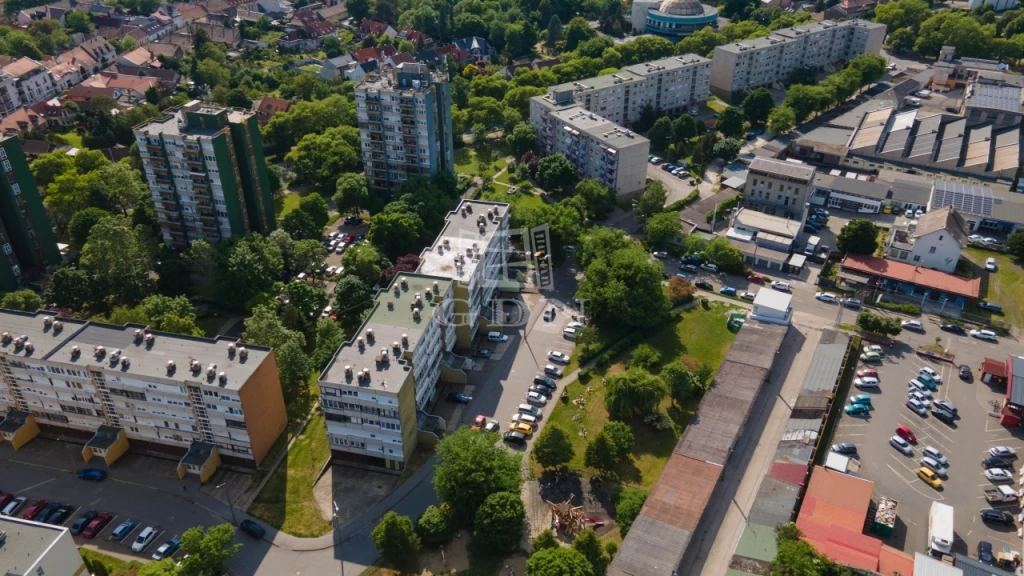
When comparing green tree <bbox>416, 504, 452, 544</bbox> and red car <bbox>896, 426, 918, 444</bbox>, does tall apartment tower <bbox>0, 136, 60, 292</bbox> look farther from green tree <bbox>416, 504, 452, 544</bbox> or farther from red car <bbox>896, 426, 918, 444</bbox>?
red car <bbox>896, 426, 918, 444</bbox>

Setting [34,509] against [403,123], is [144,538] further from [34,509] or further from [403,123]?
[403,123]

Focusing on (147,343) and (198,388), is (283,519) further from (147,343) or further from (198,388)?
(147,343)

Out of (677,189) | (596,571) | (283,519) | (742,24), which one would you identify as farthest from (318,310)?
(742,24)

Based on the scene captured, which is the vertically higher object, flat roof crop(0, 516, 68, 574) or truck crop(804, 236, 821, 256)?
flat roof crop(0, 516, 68, 574)

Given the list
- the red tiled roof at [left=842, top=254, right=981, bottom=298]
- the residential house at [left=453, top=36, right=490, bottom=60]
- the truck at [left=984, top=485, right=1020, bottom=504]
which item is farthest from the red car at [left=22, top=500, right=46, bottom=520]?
the residential house at [left=453, top=36, right=490, bottom=60]

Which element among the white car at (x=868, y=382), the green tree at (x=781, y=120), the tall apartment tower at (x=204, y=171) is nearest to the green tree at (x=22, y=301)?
the tall apartment tower at (x=204, y=171)

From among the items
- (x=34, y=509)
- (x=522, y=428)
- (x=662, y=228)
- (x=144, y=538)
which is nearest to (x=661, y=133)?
(x=662, y=228)
